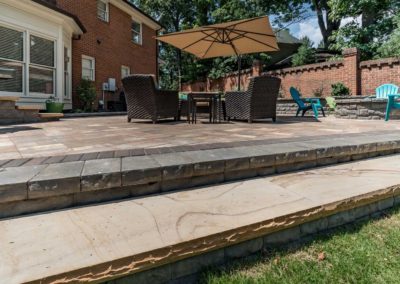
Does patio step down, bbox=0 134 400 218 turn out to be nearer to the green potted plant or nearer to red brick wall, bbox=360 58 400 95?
the green potted plant

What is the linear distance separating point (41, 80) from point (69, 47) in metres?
2.08

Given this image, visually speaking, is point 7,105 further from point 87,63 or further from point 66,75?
point 87,63

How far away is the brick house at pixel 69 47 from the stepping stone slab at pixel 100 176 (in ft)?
14.4

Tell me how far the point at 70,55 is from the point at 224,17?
517 inches

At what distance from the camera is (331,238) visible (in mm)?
1814

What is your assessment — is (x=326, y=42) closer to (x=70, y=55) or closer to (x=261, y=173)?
(x=70, y=55)

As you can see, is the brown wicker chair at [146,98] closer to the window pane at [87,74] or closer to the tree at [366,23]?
the window pane at [87,74]

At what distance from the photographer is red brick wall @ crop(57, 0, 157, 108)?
10188 millimetres

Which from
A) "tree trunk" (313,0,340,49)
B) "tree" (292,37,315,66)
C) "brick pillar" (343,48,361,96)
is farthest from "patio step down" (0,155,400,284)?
"tree trunk" (313,0,340,49)

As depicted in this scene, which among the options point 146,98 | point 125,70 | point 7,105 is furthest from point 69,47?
point 146,98

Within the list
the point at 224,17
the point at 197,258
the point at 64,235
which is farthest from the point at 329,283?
the point at 224,17

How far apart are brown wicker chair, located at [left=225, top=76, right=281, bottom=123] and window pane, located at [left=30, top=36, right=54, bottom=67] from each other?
207 inches

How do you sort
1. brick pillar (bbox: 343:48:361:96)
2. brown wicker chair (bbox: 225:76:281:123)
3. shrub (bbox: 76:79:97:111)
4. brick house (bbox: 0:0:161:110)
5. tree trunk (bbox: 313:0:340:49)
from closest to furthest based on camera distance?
1. brown wicker chair (bbox: 225:76:281:123)
2. brick house (bbox: 0:0:161:110)
3. shrub (bbox: 76:79:97:111)
4. brick pillar (bbox: 343:48:361:96)
5. tree trunk (bbox: 313:0:340:49)

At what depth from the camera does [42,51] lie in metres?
7.87
